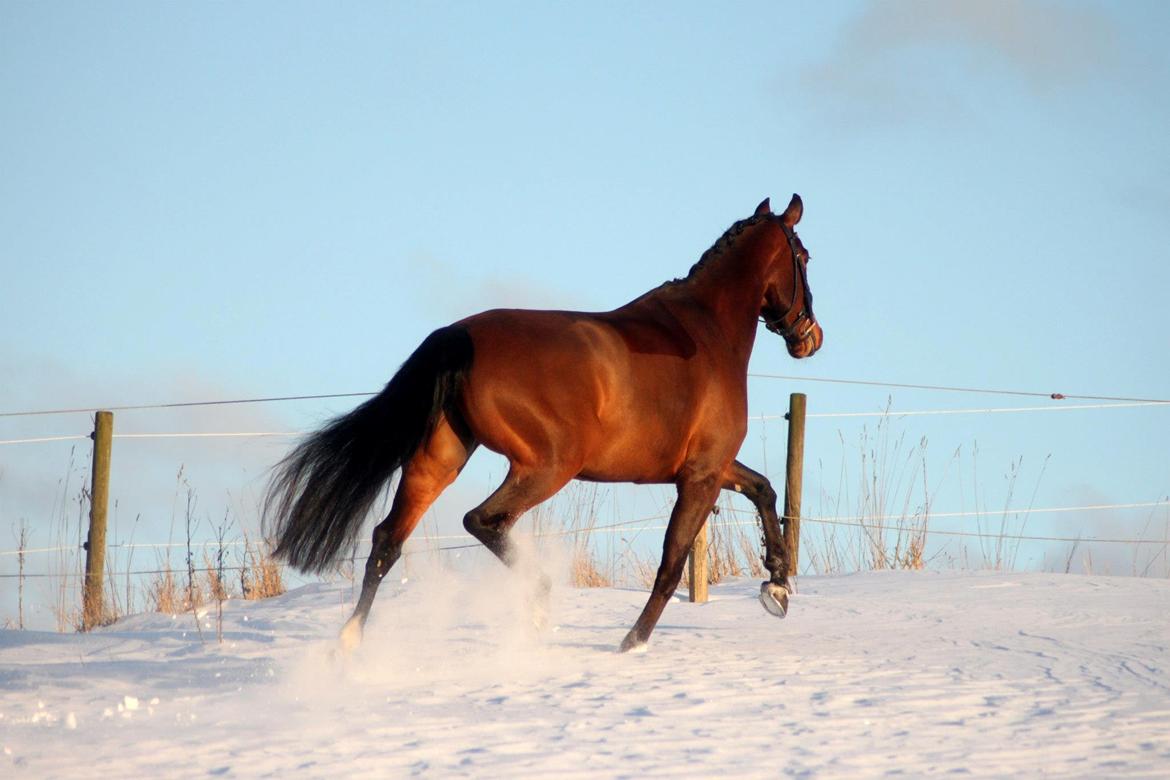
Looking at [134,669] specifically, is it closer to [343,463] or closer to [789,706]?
[343,463]

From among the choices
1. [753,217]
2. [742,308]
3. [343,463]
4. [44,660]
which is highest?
[753,217]

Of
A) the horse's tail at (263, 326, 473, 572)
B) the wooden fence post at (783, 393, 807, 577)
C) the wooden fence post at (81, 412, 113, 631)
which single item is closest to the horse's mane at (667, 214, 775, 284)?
the horse's tail at (263, 326, 473, 572)

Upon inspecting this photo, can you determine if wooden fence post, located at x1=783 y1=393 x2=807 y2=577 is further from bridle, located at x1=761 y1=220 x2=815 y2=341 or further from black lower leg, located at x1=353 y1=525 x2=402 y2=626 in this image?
black lower leg, located at x1=353 y1=525 x2=402 y2=626

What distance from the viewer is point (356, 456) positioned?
5648 millimetres

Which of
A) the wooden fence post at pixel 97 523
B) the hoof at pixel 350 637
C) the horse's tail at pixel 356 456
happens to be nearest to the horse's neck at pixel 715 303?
the horse's tail at pixel 356 456

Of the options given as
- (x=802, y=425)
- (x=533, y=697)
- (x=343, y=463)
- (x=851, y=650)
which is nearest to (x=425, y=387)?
(x=343, y=463)

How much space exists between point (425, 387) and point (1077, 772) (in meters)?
3.02

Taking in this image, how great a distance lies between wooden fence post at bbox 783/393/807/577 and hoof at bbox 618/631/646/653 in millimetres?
4466

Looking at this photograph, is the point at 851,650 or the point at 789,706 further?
the point at 851,650

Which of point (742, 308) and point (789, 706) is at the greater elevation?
point (742, 308)

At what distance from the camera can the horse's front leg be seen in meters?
5.89

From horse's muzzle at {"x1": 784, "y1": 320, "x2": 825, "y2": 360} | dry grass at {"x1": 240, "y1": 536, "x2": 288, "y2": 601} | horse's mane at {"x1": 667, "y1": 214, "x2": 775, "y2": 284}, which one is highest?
horse's mane at {"x1": 667, "y1": 214, "x2": 775, "y2": 284}

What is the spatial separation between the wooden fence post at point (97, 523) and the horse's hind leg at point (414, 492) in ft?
13.4

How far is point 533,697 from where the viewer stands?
4.59 m
